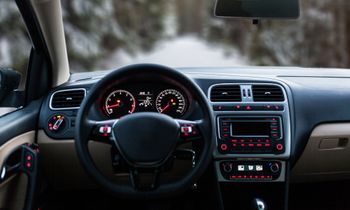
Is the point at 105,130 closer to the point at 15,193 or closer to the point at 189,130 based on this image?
the point at 189,130

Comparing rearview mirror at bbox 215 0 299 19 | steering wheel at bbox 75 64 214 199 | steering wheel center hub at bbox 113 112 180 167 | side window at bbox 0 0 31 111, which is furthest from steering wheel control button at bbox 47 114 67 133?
side window at bbox 0 0 31 111

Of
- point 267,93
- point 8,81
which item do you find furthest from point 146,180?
point 8,81

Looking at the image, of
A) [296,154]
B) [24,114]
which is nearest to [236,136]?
[296,154]

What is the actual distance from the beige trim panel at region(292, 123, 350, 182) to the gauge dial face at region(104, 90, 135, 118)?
129 centimetres

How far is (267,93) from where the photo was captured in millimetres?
3678

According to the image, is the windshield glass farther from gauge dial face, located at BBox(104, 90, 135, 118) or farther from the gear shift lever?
gauge dial face, located at BBox(104, 90, 135, 118)

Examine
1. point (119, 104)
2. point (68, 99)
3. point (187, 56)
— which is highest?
point (119, 104)

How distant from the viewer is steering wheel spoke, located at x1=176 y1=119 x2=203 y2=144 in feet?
9.55

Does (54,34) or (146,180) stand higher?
(54,34)

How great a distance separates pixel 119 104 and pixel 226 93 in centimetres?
81

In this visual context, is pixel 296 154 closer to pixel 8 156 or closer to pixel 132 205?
pixel 132 205

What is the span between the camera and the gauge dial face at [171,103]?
10.4 feet

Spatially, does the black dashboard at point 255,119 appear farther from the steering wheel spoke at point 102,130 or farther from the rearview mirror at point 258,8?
the rearview mirror at point 258,8

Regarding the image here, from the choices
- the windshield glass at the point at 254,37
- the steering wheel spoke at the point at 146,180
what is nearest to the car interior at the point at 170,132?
the steering wheel spoke at the point at 146,180
